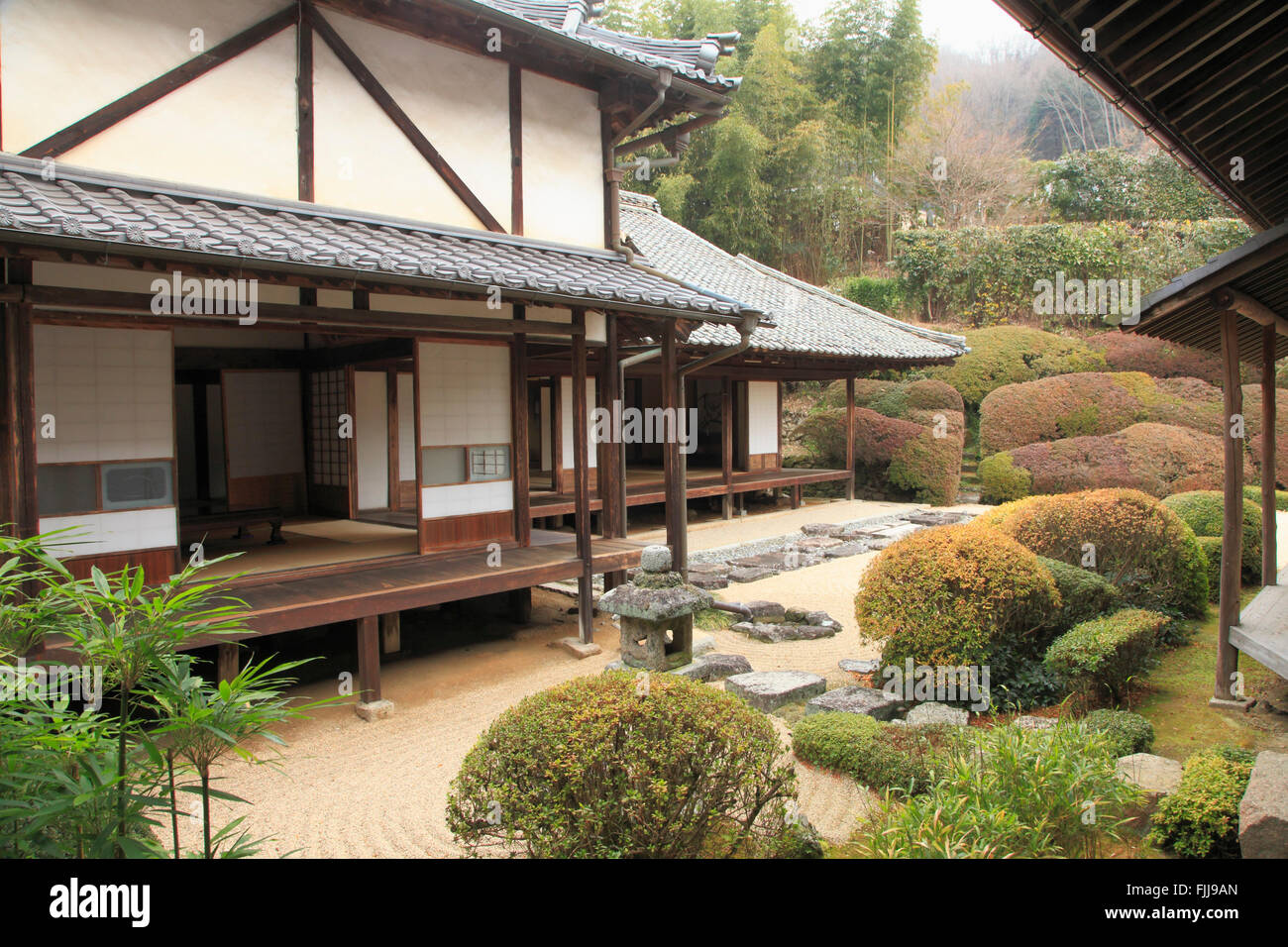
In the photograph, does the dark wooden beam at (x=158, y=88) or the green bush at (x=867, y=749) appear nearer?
the green bush at (x=867, y=749)

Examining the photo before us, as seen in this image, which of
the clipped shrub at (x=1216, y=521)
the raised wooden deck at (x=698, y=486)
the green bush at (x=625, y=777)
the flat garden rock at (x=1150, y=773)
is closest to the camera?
the green bush at (x=625, y=777)

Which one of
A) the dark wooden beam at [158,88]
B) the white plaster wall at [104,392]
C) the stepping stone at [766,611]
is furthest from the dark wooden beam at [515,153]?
the stepping stone at [766,611]

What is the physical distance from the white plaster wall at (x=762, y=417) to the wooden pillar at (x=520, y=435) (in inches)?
400

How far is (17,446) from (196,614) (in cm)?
388

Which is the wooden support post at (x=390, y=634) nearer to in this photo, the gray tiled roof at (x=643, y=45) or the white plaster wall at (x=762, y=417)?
the gray tiled roof at (x=643, y=45)

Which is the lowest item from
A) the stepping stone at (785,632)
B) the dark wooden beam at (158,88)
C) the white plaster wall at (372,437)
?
the stepping stone at (785,632)

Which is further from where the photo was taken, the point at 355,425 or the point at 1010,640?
the point at 355,425

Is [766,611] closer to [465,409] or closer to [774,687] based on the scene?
[774,687]

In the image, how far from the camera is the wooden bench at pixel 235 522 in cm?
912

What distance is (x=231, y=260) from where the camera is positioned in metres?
5.70

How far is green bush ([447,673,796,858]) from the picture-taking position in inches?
142
